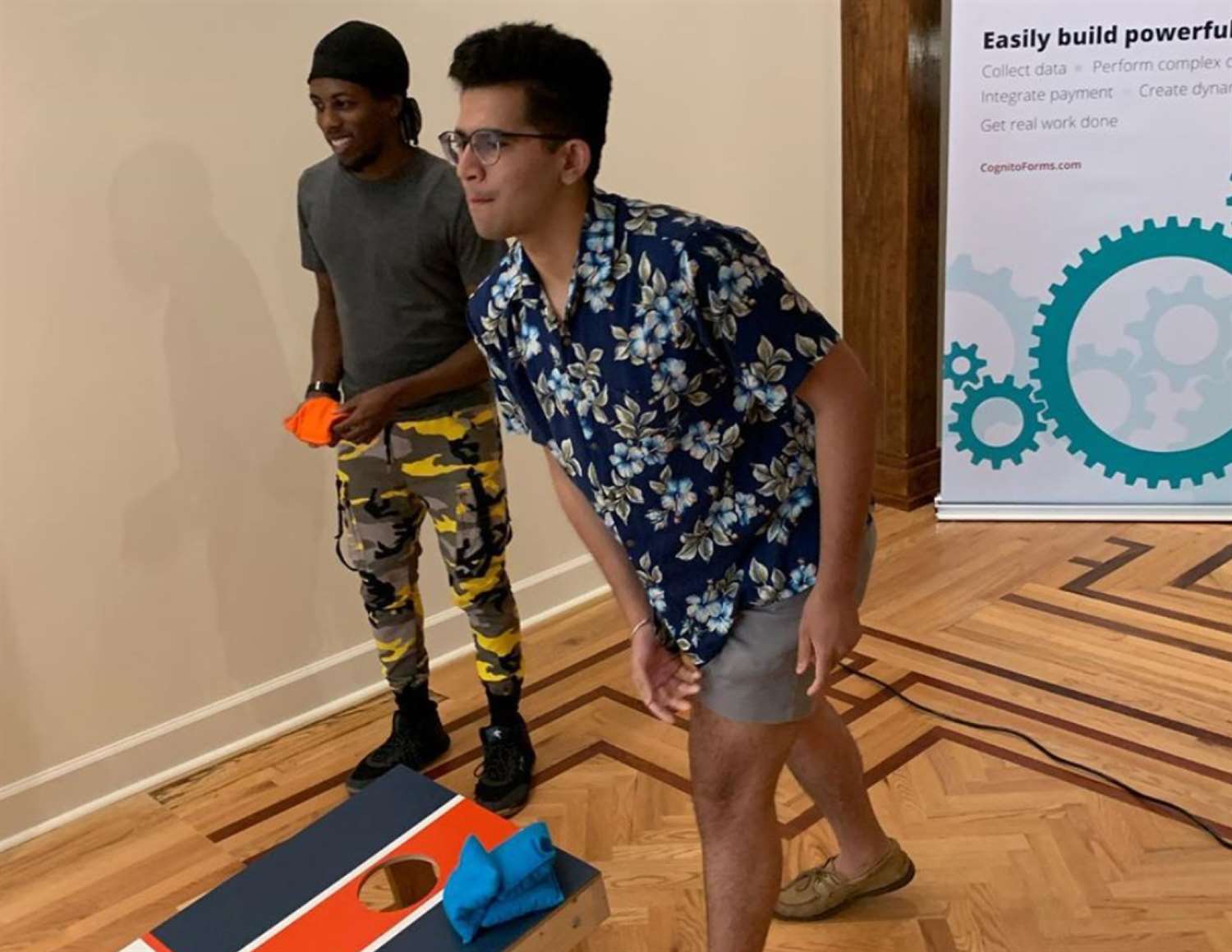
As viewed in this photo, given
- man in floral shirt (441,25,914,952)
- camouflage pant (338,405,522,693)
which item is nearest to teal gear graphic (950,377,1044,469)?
camouflage pant (338,405,522,693)

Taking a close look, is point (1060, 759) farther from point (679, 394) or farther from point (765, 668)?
point (679, 394)

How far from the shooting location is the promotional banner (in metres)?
3.33

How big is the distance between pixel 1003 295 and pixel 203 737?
2.53 metres

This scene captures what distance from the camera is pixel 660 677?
1.55 meters

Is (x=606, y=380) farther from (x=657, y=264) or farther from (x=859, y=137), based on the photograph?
(x=859, y=137)

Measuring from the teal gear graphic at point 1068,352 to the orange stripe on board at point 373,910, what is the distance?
2.52 meters

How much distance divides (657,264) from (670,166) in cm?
214

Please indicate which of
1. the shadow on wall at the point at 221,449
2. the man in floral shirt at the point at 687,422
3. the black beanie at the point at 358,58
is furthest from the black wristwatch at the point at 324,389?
the man in floral shirt at the point at 687,422

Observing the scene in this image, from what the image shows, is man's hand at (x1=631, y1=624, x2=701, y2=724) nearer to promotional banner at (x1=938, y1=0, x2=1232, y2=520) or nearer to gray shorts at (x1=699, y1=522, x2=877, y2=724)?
gray shorts at (x1=699, y1=522, x2=877, y2=724)

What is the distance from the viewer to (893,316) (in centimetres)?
377

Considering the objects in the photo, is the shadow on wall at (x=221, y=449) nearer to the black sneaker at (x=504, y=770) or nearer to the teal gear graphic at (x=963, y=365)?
the black sneaker at (x=504, y=770)

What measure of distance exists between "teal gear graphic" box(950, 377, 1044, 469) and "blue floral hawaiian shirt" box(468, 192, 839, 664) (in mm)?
2384

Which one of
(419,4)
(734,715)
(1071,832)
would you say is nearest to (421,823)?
(734,715)

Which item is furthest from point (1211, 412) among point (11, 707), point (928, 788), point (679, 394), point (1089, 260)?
point (11, 707)
